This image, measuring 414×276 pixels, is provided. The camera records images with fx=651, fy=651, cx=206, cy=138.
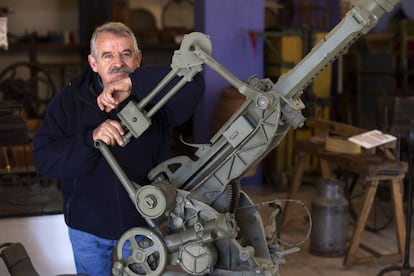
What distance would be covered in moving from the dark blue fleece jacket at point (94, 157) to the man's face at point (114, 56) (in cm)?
7

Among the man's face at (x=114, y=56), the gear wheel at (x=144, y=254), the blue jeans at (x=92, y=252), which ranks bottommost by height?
the blue jeans at (x=92, y=252)

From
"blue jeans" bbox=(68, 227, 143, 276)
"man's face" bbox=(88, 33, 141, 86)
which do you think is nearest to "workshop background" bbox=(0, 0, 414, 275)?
"blue jeans" bbox=(68, 227, 143, 276)

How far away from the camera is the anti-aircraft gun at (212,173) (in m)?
1.50

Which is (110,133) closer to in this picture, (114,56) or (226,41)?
(114,56)

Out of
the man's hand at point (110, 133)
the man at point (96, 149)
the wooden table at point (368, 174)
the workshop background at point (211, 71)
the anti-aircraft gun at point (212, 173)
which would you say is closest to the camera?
the anti-aircraft gun at point (212, 173)

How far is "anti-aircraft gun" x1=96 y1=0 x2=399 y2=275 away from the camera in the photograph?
1.50 metres

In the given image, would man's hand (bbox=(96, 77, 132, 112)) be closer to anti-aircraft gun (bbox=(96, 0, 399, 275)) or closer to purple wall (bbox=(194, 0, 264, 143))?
anti-aircraft gun (bbox=(96, 0, 399, 275))

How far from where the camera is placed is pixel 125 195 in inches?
72.6

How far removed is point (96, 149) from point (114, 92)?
16 cm

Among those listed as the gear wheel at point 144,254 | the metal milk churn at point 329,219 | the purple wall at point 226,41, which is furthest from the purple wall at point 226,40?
the gear wheel at point 144,254

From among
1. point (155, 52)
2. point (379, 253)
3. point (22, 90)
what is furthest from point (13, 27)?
point (379, 253)

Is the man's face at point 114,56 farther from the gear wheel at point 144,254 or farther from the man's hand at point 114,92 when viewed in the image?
the gear wheel at point 144,254

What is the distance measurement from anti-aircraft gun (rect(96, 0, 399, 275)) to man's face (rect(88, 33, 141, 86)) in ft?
0.75

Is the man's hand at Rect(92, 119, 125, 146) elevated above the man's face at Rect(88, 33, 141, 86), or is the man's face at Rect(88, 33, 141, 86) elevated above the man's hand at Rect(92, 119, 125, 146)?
the man's face at Rect(88, 33, 141, 86)
